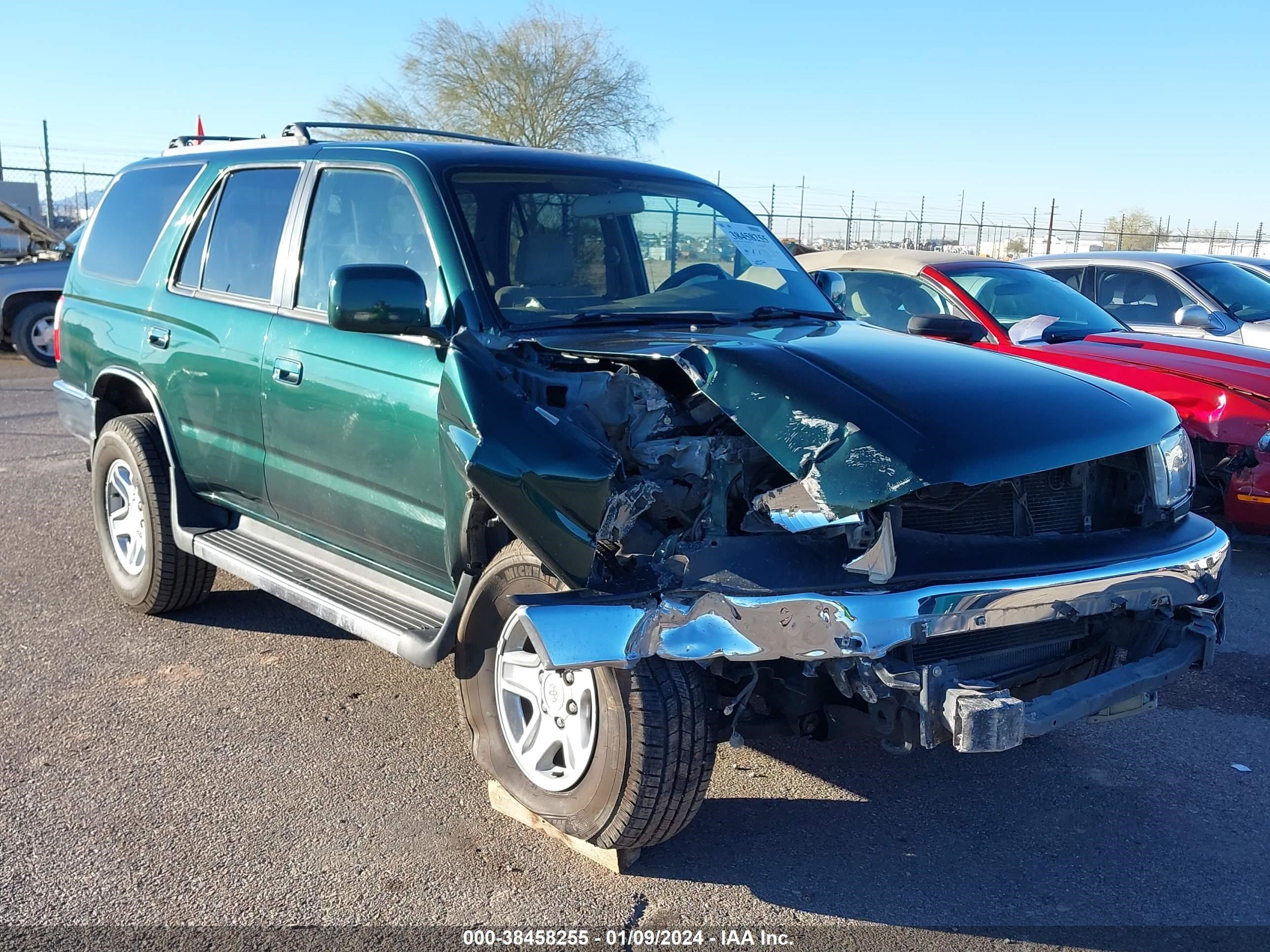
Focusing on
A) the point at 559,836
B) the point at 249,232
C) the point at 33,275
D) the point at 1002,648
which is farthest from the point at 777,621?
the point at 33,275

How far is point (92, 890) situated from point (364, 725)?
1183 mm

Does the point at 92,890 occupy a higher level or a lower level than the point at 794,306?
lower

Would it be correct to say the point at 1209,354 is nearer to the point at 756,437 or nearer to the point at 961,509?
the point at 961,509

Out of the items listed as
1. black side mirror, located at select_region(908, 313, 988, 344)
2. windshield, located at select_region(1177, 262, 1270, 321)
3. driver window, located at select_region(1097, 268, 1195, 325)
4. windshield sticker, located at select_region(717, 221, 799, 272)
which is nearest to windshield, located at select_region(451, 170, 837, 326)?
windshield sticker, located at select_region(717, 221, 799, 272)

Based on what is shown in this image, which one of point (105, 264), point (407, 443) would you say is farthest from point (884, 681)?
point (105, 264)

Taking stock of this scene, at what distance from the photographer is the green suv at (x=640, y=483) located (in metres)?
2.81

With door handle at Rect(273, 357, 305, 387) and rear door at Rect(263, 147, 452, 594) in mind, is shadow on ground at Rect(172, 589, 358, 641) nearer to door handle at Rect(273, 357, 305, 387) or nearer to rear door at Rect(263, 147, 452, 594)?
rear door at Rect(263, 147, 452, 594)

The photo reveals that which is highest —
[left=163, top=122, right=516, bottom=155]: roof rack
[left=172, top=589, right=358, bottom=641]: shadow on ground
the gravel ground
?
[left=163, top=122, right=516, bottom=155]: roof rack

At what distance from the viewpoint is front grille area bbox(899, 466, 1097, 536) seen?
3.15 m

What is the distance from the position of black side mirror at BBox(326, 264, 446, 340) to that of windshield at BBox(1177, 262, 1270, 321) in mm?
7186

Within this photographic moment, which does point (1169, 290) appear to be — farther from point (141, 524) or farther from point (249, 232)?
point (141, 524)

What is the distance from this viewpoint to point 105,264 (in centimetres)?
551

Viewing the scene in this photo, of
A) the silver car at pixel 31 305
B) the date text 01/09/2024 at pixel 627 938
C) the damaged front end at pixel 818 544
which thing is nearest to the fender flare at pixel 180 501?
the damaged front end at pixel 818 544

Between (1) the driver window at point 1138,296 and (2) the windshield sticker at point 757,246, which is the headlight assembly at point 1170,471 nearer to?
(2) the windshield sticker at point 757,246
